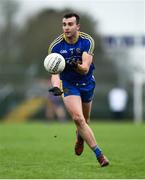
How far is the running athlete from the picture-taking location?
1141cm

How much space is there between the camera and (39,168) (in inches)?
439

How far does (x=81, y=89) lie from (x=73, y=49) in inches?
28.8

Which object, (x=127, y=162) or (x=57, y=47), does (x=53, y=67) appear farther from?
(x=127, y=162)

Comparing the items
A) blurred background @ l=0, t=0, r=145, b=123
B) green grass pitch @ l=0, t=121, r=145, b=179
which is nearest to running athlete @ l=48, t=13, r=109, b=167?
green grass pitch @ l=0, t=121, r=145, b=179

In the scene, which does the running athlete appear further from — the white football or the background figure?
the background figure

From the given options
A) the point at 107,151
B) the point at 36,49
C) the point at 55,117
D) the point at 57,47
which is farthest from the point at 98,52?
the point at 57,47

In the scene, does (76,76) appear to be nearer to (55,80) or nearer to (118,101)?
(55,80)

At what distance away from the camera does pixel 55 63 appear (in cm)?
1120

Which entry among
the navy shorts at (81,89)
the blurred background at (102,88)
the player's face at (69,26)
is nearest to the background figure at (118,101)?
the blurred background at (102,88)

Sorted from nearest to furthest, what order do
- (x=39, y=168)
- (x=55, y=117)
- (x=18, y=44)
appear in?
(x=39, y=168) < (x=55, y=117) < (x=18, y=44)

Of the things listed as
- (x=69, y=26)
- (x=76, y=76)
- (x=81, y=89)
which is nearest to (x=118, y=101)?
(x=81, y=89)

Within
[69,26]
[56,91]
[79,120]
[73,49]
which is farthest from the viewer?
[73,49]

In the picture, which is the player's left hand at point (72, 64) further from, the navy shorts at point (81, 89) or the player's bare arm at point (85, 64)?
the navy shorts at point (81, 89)

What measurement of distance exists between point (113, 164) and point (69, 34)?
2226 millimetres
